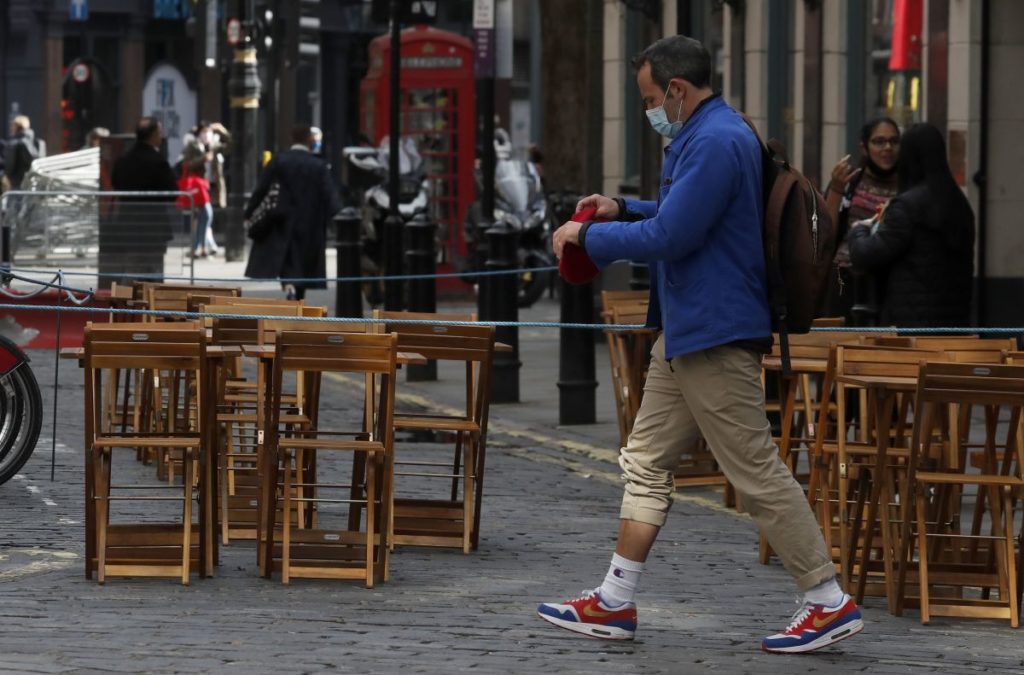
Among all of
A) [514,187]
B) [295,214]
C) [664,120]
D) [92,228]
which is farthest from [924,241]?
[514,187]

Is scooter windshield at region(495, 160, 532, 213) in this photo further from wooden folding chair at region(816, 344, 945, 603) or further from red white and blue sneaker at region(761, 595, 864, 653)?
red white and blue sneaker at region(761, 595, 864, 653)

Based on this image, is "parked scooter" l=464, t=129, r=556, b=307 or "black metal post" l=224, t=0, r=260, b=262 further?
"black metal post" l=224, t=0, r=260, b=262

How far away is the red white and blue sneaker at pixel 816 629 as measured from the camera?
748 centimetres

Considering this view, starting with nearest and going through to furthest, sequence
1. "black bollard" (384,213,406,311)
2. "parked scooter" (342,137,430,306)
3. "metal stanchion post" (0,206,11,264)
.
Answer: "black bollard" (384,213,406,311) < "metal stanchion post" (0,206,11,264) < "parked scooter" (342,137,430,306)

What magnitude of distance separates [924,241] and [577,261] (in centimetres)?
391

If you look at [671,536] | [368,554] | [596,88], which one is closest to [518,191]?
[596,88]

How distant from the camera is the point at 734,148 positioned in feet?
24.5

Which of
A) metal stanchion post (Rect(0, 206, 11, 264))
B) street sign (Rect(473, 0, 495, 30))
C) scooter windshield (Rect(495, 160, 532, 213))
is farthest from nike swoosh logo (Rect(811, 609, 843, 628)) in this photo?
scooter windshield (Rect(495, 160, 532, 213))

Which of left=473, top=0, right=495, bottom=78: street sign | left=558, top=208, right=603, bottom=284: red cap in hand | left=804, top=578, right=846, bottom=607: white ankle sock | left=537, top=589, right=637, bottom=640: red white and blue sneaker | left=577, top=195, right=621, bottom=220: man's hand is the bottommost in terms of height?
left=537, top=589, right=637, bottom=640: red white and blue sneaker

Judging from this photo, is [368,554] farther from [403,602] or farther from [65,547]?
[65,547]

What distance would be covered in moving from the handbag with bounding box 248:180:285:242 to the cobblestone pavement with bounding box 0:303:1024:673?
35.7ft

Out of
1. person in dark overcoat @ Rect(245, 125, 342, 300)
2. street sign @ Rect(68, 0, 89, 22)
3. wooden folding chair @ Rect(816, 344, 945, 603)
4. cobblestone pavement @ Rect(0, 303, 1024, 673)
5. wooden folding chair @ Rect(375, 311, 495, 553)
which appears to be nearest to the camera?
cobblestone pavement @ Rect(0, 303, 1024, 673)

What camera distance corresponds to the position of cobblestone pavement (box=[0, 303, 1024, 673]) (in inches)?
286

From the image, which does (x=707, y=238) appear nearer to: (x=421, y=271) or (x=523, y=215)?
(x=421, y=271)
